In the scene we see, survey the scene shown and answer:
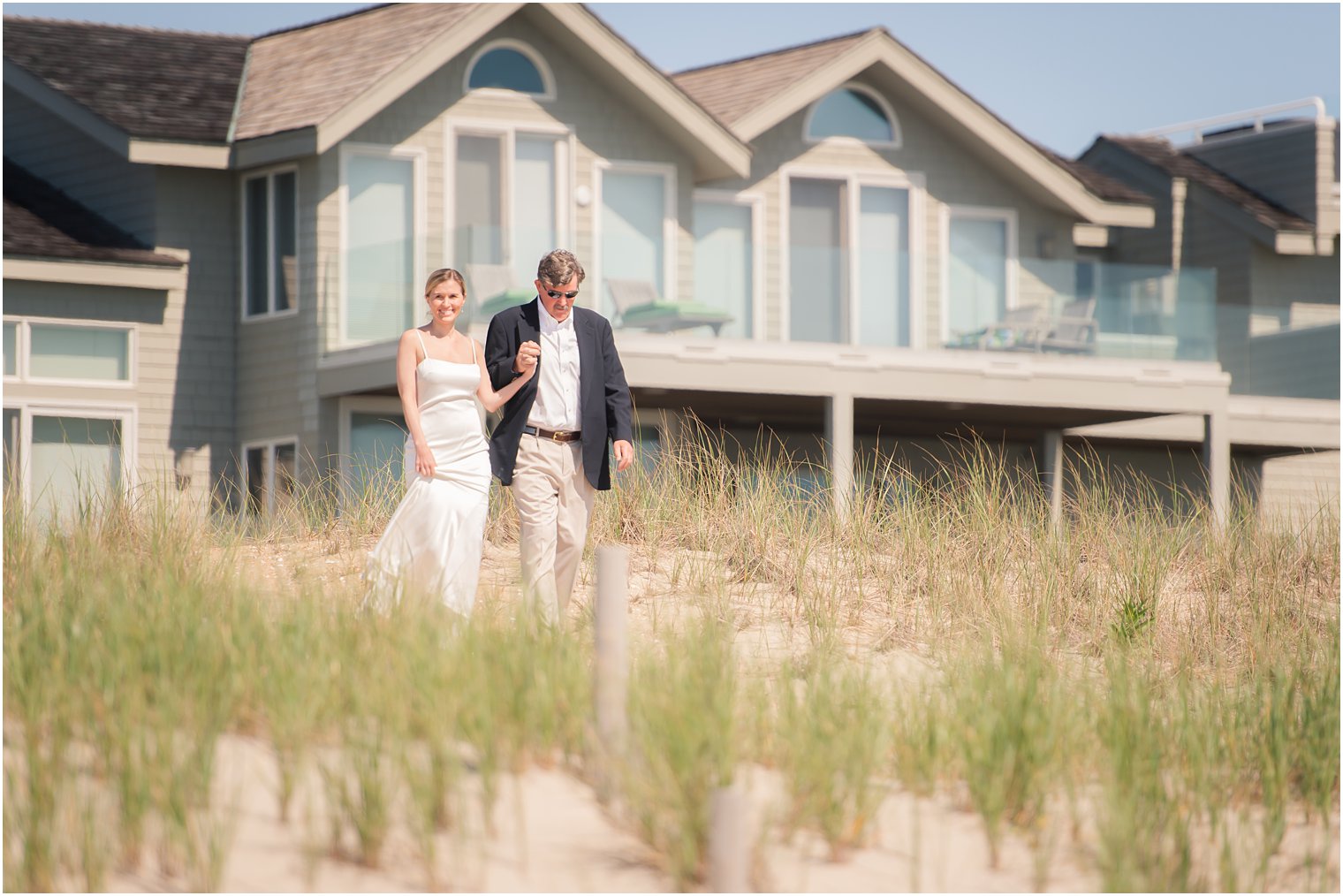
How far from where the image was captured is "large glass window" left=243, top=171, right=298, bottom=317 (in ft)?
63.8

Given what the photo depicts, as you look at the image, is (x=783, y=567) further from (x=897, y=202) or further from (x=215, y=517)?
(x=897, y=202)

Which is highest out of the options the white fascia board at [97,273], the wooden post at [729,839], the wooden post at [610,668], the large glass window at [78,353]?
the white fascia board at [97,273]

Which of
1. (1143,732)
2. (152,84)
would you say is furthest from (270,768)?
(152,84)

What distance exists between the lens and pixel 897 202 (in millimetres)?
22031

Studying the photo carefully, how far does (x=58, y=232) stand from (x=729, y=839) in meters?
16.5

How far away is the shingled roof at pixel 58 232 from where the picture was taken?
61.6 feet

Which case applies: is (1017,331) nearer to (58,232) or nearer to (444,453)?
(58,232)

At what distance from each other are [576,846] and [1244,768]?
2716 millimetres

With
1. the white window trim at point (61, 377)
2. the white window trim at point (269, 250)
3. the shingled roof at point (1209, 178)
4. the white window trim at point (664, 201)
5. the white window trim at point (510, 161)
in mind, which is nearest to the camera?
the white window trim at point (61, 377)

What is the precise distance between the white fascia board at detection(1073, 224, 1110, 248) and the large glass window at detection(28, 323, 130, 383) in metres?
12.8

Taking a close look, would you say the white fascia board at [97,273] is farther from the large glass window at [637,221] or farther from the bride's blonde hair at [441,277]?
the bride's blonde hair at [441,277]

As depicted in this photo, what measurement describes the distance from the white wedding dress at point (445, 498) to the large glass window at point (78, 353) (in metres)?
11.8

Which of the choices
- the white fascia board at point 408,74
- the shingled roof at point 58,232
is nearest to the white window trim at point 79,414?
the shingled roof at point 58,232

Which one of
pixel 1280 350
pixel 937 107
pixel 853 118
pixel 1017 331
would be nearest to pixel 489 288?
pixel 1017 331
